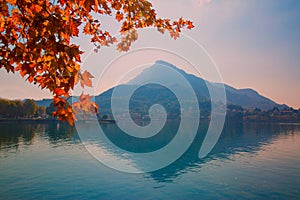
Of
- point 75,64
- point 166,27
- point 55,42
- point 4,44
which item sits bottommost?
point 75,64

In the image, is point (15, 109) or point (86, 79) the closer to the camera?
point (86, 79)

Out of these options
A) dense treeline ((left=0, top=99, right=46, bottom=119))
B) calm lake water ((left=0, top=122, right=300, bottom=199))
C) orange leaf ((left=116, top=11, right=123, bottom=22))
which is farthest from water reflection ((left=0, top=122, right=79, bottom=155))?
orange leaf ((left=116, top=11, right=123, bottom=22))

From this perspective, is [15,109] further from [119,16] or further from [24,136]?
[119,16]

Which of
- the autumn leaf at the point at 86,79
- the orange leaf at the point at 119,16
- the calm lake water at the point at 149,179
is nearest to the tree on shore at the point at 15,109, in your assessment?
the calm lake water at the point at 149,179

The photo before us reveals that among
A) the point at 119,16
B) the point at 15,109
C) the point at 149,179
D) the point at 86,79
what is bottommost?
the point at 149,179

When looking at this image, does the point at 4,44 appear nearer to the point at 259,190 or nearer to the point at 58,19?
the point at 58,19

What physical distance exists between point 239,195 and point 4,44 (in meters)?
29.8

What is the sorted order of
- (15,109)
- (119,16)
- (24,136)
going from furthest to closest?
1. (15,109)
2. (24,136)
3. (119,16)

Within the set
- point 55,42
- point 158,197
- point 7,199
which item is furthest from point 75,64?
point 7,199

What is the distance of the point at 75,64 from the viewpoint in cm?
369

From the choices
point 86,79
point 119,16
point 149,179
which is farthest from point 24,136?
point 86,79

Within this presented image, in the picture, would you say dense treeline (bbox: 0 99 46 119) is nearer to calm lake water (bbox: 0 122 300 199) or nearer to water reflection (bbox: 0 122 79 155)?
water reflection (bbox: 0 122 79 155)

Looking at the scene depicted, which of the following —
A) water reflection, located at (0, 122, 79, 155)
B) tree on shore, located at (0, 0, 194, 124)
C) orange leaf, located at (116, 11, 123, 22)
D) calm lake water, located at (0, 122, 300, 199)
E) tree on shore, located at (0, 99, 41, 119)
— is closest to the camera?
tree on shore, located at (0, 0, 194, 124)

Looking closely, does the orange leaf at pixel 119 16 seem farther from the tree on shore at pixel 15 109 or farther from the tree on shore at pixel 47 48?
the tree on shore at pixel 15 109
